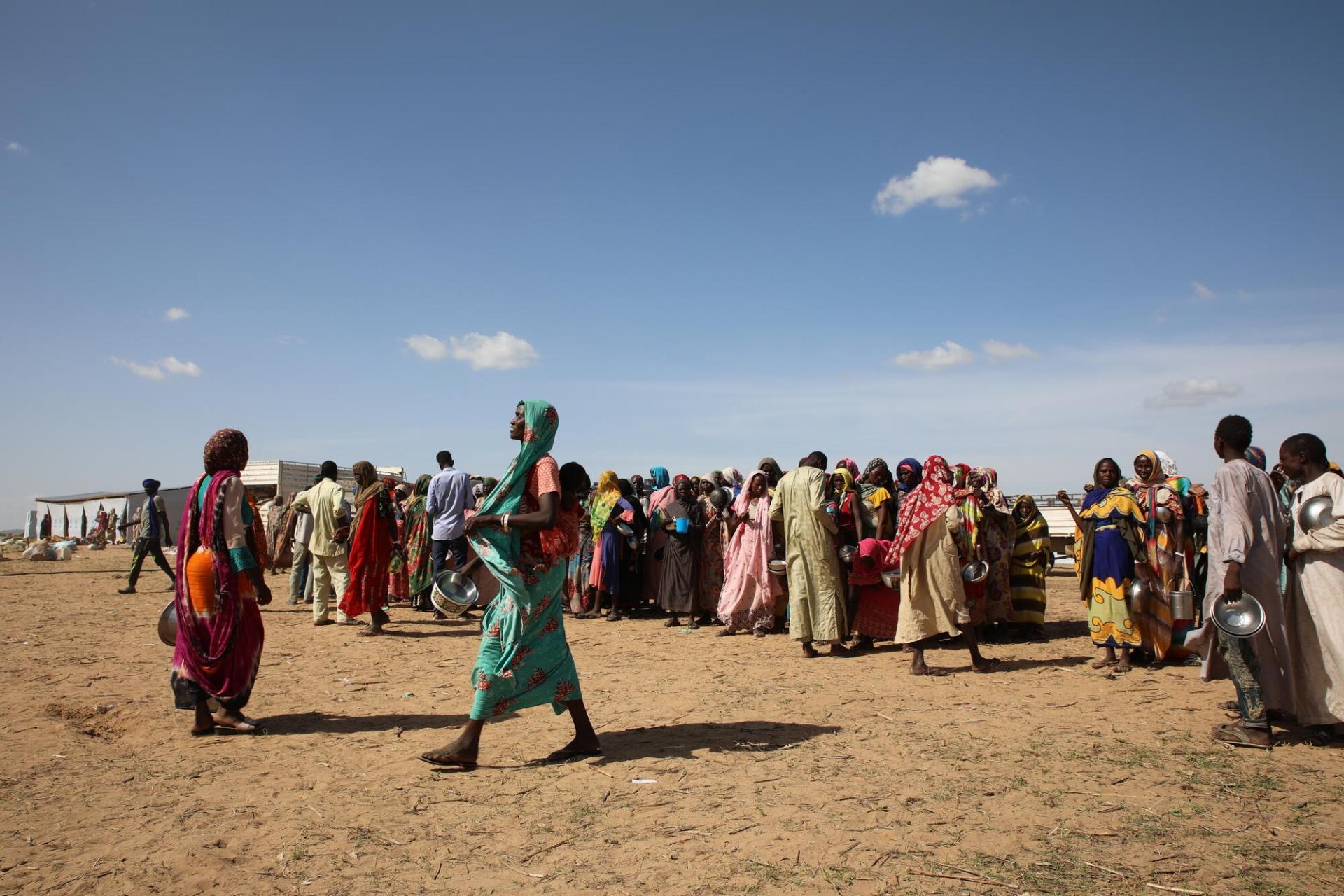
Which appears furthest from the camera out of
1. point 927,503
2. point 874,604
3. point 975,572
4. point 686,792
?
point 874,604

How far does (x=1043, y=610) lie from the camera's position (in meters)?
9.62

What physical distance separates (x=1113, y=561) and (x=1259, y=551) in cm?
255

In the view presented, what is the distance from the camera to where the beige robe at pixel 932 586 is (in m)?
7.53

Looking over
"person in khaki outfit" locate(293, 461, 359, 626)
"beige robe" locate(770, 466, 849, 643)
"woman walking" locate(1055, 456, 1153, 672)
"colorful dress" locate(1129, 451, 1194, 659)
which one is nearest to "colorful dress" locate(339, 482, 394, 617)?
"person in khaki outfit" locate(293, 461, 359, 626)

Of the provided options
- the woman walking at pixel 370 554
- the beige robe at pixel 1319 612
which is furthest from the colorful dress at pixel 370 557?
the beige robe at pixel 1319 612

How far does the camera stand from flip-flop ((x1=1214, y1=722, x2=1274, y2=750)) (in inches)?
202

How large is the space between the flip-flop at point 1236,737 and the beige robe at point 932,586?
2.33m

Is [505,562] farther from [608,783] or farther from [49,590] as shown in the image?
[49,590]

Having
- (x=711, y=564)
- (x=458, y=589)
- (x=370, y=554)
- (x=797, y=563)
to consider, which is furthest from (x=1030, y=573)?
(x=370, y=554)

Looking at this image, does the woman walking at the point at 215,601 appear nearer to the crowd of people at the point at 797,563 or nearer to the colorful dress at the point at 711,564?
the crowd of people at the point at 797,563

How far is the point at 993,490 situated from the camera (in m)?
9.38

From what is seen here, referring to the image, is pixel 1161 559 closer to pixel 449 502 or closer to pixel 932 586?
pixel 932 586

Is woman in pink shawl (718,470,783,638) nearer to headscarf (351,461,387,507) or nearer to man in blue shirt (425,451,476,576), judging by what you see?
man in blue shirt (425,451,476,576)

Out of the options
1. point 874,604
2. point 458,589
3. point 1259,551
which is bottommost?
point 874,604
